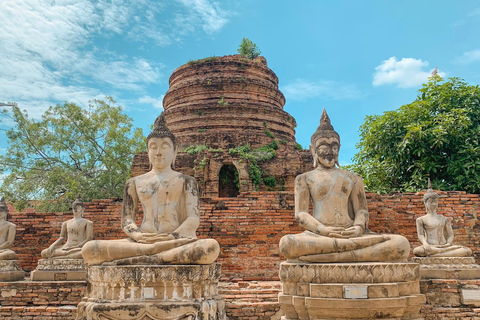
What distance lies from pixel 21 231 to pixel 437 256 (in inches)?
414

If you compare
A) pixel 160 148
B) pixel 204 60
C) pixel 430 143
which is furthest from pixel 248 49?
pixel 160 148

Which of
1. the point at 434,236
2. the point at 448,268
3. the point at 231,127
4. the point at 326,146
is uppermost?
the point at 231,127

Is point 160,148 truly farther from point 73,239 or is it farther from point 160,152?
point 73,239

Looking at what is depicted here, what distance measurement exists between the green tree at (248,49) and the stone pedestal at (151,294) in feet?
63.8

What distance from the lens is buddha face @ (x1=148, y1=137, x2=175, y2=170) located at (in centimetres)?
571

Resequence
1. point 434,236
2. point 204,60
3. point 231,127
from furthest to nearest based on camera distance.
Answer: point 204,60, point 231,127, point 434,236

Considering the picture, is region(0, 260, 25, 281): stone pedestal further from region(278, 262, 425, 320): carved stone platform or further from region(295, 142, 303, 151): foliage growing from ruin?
region(295, 142, 303, 151): foliage growing from ruin

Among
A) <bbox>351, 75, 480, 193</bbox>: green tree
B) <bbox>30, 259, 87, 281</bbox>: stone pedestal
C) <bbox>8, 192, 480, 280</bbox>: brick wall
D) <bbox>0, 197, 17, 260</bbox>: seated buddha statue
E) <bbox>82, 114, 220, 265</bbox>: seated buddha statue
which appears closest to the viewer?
<bbox>82, 114, 220, 265</bbox>: seated buddha statue

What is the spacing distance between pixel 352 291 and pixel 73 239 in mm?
7134

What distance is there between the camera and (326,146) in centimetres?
606

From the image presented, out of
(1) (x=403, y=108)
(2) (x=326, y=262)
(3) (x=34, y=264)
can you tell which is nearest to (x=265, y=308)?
(2) (x=326, y=262)

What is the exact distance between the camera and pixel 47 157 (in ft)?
68.4

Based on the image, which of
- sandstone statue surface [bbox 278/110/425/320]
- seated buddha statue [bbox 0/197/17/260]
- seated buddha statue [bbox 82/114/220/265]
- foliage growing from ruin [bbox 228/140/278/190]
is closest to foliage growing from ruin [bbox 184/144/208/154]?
foliage growing from ruin [bbox 228/140/278/190]

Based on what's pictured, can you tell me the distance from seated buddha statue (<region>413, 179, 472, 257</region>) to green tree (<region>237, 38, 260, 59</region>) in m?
15.1
